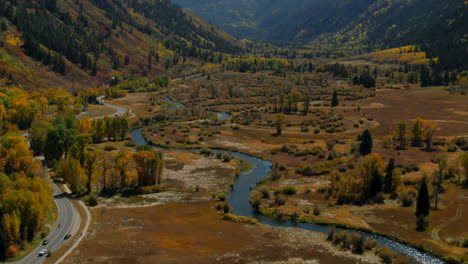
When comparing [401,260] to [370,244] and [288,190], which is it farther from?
[288,190]

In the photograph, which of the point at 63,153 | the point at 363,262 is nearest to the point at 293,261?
the point at 363,262

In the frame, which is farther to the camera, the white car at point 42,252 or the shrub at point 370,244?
the shrub at point 370,244

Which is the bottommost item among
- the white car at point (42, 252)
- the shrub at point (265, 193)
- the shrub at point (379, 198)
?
the white car at point (42, 252)

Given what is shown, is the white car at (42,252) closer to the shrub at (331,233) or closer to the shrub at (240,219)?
the shrub at (240,219)

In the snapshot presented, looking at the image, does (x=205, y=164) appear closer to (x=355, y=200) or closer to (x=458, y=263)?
(x=355, y=200)

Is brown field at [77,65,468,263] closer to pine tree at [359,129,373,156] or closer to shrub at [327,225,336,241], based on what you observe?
pine tree at [359,129,373,156]

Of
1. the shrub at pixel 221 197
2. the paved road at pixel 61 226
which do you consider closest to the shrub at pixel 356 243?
the shrub at pixel 221 197

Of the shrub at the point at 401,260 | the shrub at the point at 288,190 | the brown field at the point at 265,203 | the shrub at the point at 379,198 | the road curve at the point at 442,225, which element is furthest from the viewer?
the shrub at the point at 288,190
